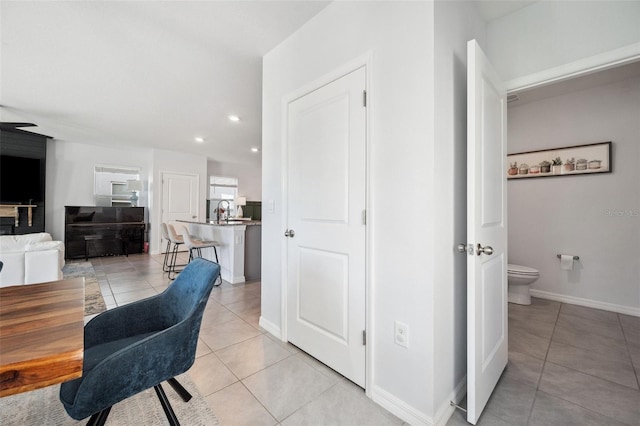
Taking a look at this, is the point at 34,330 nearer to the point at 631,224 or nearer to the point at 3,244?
the point at 3,244

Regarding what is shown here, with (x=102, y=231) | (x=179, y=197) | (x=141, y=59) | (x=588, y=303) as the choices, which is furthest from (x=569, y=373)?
(x=102, y=231)

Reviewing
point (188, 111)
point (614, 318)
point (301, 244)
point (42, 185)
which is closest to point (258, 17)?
point (301, 244)

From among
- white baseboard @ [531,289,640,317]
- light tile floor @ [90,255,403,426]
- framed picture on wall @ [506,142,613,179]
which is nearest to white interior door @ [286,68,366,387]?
light tile floor @ [90,255,403,426]

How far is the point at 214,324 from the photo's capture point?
8.31ft

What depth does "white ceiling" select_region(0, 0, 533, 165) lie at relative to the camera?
6.41 ft

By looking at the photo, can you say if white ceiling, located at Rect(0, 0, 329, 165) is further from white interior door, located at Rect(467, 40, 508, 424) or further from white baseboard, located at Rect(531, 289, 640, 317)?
white baseboard, located at Rect(531, 289, 640, 317)

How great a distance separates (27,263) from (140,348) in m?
3.47

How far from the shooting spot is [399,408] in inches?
55.6

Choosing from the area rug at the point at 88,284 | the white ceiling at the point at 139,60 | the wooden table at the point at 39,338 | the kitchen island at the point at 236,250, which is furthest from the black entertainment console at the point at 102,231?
the wooden table at the point at 39,338

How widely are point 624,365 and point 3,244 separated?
243 inches

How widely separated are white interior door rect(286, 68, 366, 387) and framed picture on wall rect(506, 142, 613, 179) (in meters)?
2.26

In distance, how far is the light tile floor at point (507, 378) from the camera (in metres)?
1.41

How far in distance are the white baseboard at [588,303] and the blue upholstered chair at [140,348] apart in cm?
387

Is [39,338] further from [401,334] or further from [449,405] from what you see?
[449,405]
